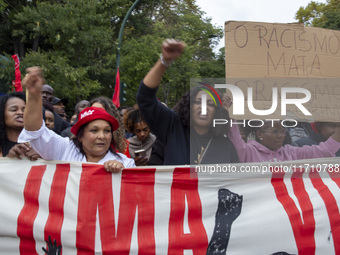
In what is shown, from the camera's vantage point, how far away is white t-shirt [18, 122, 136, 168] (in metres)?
2.52

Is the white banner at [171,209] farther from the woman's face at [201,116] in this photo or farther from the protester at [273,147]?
the woman's face at [201,116]

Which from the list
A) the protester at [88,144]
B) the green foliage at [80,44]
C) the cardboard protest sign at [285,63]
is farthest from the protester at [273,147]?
the green foliage at [80,44]

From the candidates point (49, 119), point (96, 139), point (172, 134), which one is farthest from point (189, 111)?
point (49, 119)

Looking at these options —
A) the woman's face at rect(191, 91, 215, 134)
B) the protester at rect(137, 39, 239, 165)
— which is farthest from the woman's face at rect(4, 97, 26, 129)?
the woman's face at rect(191, 91, 215, 134)

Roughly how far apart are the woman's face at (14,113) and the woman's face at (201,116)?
4.20ft

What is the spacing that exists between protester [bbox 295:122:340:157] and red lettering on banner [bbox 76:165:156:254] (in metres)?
1.29

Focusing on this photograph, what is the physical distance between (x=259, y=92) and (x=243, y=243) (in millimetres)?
1131

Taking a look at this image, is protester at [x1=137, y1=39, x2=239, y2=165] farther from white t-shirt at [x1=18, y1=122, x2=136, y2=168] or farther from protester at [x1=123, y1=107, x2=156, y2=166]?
protester at [x1=123, y1=107, x2=156, y2=166]

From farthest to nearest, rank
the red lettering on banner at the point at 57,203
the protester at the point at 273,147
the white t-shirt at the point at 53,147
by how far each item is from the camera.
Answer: the protester at the point at 273,147 < the red lettering on banner at the point at 57,203 < the white t-shirt at the point at 53,147

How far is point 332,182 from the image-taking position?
2859mm

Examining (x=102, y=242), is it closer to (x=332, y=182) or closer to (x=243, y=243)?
(x=243, y=243)

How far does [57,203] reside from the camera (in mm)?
2730

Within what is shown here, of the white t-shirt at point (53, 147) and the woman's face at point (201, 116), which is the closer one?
the white t-shirt at point (53, 147)

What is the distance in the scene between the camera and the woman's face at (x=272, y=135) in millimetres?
3133
